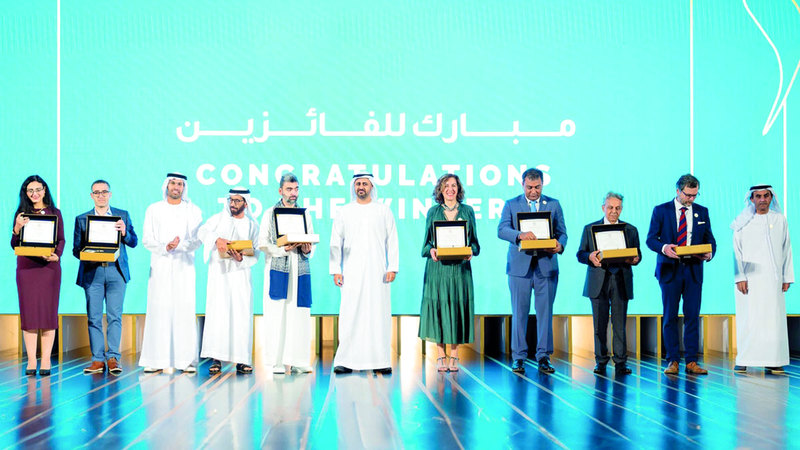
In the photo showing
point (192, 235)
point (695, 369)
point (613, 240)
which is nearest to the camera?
point (613, 240)

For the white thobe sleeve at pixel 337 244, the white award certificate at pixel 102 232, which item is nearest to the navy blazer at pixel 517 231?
the white thobe sleeve at pixel 337 244

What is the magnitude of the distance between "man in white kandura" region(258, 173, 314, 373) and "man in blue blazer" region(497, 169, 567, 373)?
4.80 ft

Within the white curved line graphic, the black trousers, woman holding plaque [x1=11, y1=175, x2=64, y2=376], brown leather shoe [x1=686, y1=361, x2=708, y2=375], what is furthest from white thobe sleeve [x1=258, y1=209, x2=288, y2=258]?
the white curved line graphic

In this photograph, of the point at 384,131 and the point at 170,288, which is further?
the point at 384,131

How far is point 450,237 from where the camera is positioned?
536 centimetres

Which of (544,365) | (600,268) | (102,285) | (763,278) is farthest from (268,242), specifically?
(763,278)

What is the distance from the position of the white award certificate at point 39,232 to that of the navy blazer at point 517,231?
3.11 metres

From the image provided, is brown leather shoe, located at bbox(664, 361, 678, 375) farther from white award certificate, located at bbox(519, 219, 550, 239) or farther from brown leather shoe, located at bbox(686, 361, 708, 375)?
white award certificate, located at bbox(519, 219, 550, 239)

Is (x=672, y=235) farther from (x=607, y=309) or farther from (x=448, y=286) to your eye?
(x=448, y=286)

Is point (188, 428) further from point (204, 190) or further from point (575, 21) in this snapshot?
point (575, 21)

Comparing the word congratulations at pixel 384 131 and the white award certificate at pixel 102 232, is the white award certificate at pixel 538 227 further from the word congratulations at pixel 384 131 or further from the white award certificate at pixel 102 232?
the white award certificate at pixel 102 232

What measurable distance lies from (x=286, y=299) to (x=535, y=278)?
1.80 metres

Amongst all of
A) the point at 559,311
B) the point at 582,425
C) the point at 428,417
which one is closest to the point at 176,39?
the point at 559,311

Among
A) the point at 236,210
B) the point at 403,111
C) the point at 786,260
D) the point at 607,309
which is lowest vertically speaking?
the point at 607,309
